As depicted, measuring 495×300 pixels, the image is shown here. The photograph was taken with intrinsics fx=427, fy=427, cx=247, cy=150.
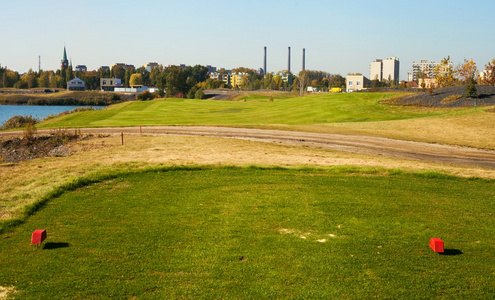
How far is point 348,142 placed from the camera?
102 ft

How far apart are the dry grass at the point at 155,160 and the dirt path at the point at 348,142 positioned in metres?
2.13

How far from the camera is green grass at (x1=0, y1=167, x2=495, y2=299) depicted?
Result: 7973 mm

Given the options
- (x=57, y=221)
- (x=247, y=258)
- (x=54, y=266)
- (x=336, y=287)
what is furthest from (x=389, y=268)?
(x=57, y=221)

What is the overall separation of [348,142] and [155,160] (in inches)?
599

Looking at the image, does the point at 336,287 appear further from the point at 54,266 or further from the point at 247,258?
the point at 54,266

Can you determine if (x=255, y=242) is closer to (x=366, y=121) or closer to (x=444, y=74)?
(x=366, y=121)

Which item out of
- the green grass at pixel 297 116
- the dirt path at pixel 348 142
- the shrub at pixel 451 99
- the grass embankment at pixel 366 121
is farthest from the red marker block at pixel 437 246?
the shrub at pixel 451 99

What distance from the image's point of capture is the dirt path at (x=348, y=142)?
25812 mm

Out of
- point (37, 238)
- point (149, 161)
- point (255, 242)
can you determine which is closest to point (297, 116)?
point (149, 161)

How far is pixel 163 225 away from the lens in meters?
11.5

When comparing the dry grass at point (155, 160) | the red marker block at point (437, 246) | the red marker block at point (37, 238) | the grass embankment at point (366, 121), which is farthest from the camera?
the grass embankment at point (366, 121)

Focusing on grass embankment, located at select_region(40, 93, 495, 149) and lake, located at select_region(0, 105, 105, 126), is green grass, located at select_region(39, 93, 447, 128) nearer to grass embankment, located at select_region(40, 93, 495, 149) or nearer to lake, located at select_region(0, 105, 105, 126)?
grass embankment, located at select_region(40, 93, 495, 149)

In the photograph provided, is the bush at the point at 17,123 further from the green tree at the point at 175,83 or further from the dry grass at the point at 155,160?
the green tree at the point at 175,83

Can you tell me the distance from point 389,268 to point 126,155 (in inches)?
735
